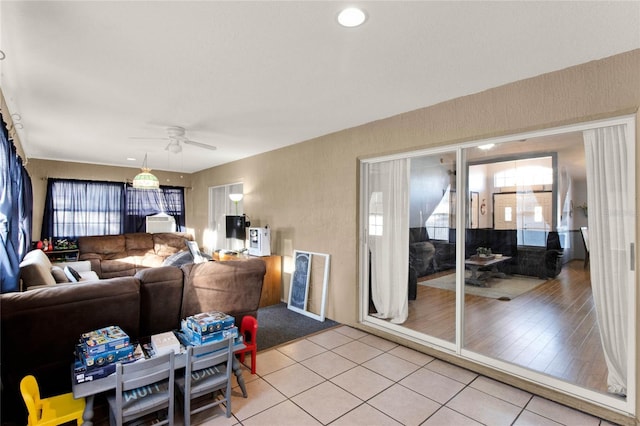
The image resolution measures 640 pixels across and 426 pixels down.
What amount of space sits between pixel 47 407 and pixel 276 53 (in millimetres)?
2526

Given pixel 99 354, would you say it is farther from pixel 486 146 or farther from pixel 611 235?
pixel 611 235

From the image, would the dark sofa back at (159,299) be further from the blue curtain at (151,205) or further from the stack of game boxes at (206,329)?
the blue curtain at (151,205)

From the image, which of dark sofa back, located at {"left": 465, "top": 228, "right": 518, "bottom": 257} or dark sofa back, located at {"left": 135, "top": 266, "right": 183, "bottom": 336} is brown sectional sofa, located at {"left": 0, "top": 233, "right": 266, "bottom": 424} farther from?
dark sofa back, located at {"left": 465, "top": 228, "right": 518, "bottom": 257}

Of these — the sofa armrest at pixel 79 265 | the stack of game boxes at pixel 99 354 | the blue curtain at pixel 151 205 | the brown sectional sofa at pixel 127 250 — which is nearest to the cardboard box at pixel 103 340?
the stack of game boxes at pixel 99 354

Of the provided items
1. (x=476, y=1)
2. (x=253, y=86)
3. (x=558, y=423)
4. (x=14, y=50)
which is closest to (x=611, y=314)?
(x=558, y=423)

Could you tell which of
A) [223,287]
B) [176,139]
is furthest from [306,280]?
[176,139]

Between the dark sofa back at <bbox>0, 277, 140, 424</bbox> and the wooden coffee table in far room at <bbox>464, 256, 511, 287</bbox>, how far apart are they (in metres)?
2.92

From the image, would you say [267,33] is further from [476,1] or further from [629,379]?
[629,379]

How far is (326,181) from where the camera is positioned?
160 inches

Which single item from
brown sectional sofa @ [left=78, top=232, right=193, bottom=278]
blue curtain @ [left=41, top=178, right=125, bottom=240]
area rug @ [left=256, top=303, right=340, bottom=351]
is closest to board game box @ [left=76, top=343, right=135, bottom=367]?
area rug @ [left=256, top=303, right=340, bottom=351]

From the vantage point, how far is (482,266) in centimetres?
292

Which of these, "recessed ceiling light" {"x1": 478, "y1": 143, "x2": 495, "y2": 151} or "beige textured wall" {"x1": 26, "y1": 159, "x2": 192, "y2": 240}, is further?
"beige textured wall" {"x1": 26, "y1": 159, "x2": 192, "y2": 240}

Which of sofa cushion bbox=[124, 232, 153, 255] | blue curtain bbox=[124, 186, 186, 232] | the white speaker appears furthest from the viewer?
blue curtain bbox=[124, 186, 186, 232]

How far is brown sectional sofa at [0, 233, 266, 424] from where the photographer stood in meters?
1.82
